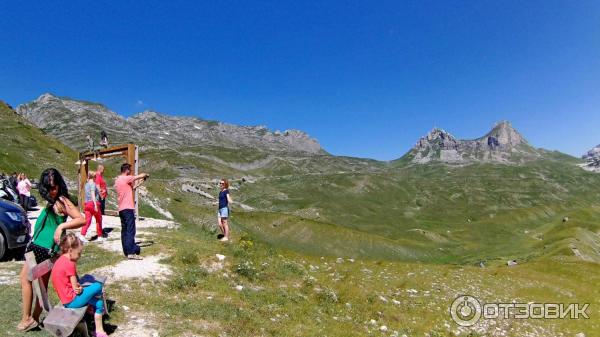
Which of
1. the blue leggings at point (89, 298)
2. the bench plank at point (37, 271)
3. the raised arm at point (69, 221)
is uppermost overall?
the raised arm at point (69, 221)

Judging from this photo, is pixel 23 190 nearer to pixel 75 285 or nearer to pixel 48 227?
pixel 48 227

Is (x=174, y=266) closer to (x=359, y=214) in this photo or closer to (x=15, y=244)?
(x=15, y=244)

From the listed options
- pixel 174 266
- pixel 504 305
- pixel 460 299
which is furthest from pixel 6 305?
pixel 504 305

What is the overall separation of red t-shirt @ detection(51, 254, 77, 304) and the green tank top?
84cm

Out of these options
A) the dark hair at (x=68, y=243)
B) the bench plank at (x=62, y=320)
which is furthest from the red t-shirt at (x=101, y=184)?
the bench plank at (x=62, y=320)

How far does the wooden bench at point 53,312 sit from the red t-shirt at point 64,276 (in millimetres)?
288

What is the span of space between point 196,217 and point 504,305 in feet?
139

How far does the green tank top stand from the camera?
353 inches

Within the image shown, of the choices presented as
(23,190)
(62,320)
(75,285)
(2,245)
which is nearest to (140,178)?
(2,245)

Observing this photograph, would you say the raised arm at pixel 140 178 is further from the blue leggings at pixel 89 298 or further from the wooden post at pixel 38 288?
the blue leggings at pixel 89 298

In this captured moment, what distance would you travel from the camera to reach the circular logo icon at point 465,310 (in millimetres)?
18625

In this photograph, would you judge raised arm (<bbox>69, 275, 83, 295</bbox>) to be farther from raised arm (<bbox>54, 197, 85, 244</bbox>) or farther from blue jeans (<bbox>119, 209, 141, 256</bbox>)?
blue jeans (<bbox>119, 209, 141, 256</bbox>)

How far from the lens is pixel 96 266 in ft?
49.0

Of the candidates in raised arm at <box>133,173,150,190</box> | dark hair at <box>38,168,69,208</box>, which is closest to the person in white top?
raised arm at <box>133,173,150,190</box>
